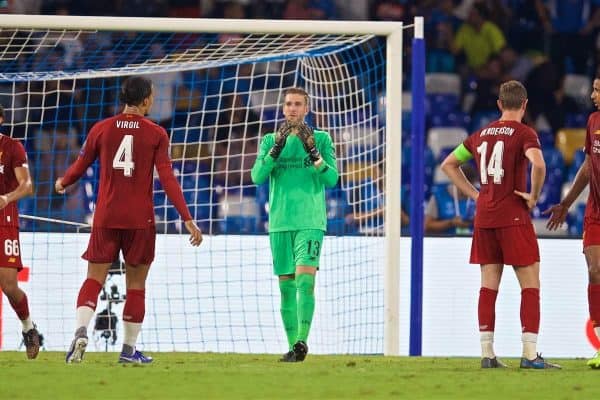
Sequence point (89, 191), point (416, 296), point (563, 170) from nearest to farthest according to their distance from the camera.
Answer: point (416, 296)
point (89, 191)
point (563, 170)

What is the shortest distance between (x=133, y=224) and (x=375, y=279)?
3.64 meters

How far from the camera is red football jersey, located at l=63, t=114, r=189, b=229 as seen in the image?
8281 mm

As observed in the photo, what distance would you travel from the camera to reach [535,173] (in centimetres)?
807

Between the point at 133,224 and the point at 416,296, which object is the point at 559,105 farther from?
the point at 133,224

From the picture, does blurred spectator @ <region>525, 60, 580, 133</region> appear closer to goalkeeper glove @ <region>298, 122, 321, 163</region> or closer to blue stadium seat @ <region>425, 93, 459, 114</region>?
blue stadium seat @ <region>425, 93, 459, 114</region>

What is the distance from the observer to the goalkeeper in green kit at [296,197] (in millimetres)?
8945

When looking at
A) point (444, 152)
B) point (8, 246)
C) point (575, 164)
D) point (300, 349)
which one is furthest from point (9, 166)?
point (575, 164)

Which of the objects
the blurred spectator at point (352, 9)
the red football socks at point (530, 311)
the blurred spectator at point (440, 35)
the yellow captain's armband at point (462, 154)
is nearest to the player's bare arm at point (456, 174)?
the yellow captain's armband at point (462, 154)

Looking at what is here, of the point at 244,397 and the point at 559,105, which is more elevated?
the point at 559,105

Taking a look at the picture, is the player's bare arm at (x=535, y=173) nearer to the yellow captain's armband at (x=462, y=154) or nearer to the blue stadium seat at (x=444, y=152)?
the yellow captain's armband at (x=462, y=154)

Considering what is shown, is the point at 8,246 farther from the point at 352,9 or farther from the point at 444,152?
the point at 352,9

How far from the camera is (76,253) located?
11.5 meters

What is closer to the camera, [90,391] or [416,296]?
[90,391]

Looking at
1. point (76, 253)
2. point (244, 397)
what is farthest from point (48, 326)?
point (244, 397)
